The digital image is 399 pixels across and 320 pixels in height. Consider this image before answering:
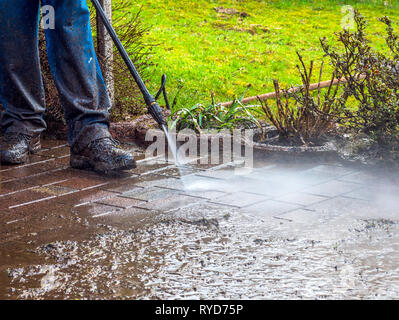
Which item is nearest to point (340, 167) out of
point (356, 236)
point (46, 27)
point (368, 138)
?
point (368, 138)

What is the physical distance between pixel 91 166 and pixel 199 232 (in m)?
1.41

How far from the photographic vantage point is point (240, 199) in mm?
3939

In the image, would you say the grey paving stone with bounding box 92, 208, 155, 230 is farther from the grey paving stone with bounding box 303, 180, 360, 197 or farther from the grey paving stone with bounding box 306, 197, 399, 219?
the grey paving stone with bounding box 303, 180, 360, 197

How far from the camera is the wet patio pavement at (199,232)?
9.05 ft

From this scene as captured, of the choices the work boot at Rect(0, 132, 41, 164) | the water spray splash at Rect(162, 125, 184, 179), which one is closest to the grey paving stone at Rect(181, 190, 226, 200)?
the water spray splash at Rect(162, 125, 184, 179)

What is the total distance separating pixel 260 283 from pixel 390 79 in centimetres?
232

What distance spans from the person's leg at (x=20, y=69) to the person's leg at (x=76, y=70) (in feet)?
0.82

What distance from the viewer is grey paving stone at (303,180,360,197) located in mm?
4051

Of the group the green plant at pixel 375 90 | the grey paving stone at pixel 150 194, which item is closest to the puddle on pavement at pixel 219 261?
the grey paving stone at pixel 150 194

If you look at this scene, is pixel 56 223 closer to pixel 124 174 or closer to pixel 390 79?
pixel 124 174

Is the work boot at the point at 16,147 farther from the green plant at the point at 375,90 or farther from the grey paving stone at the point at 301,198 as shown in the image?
the green plant at the point at 375,90

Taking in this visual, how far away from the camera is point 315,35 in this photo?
33.9 ft

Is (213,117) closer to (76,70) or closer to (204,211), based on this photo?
(76,70)

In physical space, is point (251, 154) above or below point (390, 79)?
below
